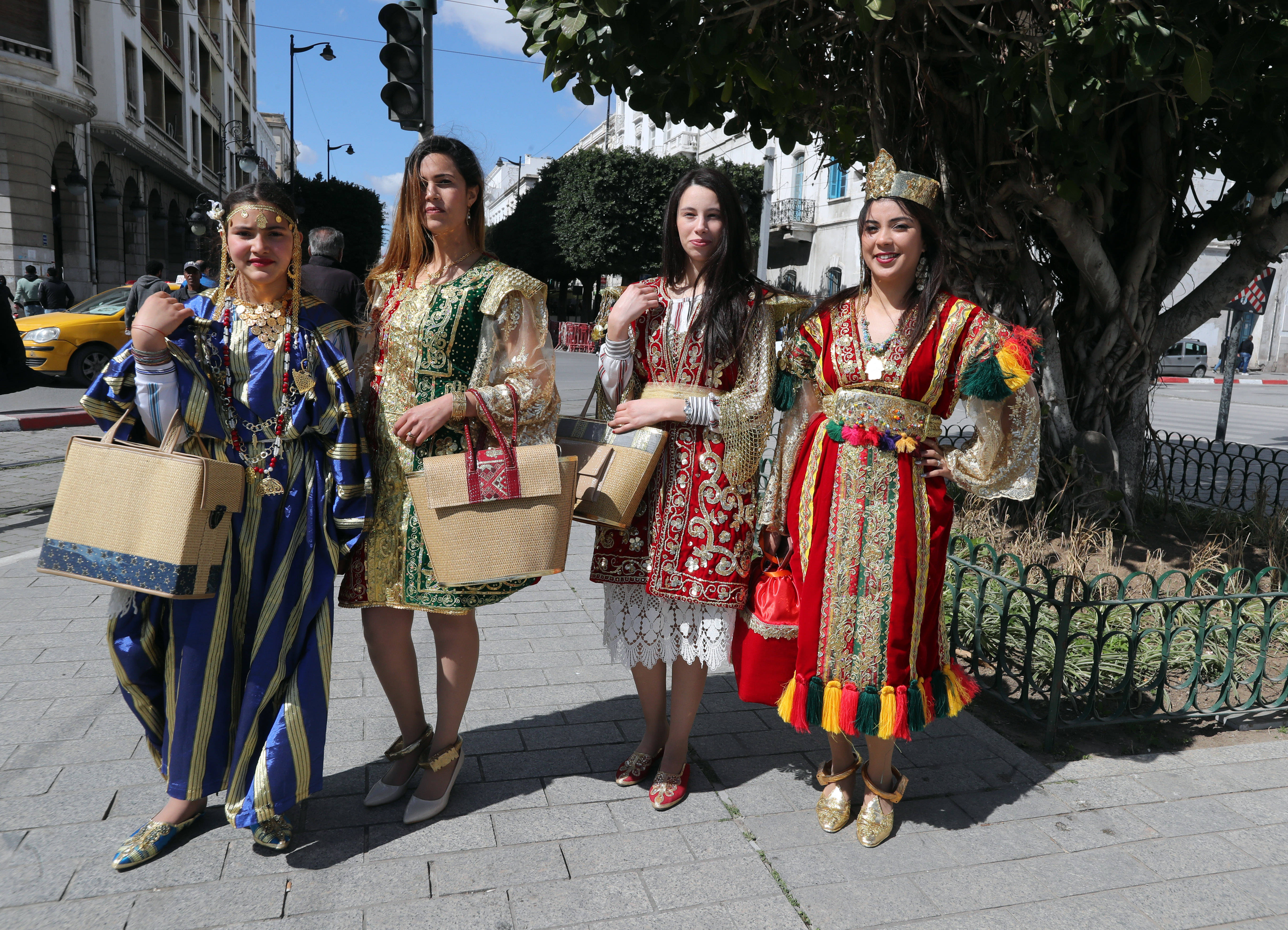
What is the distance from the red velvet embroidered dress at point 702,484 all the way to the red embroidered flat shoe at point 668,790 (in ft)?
1.38

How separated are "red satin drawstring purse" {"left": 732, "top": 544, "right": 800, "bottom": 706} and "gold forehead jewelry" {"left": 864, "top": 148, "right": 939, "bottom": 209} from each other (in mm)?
1152

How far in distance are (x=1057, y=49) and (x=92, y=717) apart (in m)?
4.62

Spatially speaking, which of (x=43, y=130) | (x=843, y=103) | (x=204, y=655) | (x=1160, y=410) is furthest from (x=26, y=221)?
(x=1160, y=410)

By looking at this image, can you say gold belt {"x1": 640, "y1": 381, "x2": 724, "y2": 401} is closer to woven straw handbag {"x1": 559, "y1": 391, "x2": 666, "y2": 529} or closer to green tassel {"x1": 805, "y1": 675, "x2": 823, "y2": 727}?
woven straw handbag {"x1": 559, "y1": 391, "x2": 666, "y2": 529}

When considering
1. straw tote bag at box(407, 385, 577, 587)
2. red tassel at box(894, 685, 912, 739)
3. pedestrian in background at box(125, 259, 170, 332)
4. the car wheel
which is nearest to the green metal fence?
red tassel at box(894, 685, 912, 739)

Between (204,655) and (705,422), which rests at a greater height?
(705,422)

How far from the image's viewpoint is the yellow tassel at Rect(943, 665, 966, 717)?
9.23 feet

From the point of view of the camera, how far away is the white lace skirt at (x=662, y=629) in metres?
2.87

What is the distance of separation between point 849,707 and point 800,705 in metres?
0.16

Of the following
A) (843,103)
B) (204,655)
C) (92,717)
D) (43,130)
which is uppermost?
(43,130)

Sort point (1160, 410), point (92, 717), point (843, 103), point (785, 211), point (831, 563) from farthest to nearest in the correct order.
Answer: point (785, 211), point (1160, 410), point (843, 103), point (92, 717), point (831, 563)

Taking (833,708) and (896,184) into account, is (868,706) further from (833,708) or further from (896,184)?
(896,184)

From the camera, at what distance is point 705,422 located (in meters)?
2.74

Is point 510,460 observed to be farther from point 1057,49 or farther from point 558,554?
point 1057,49
